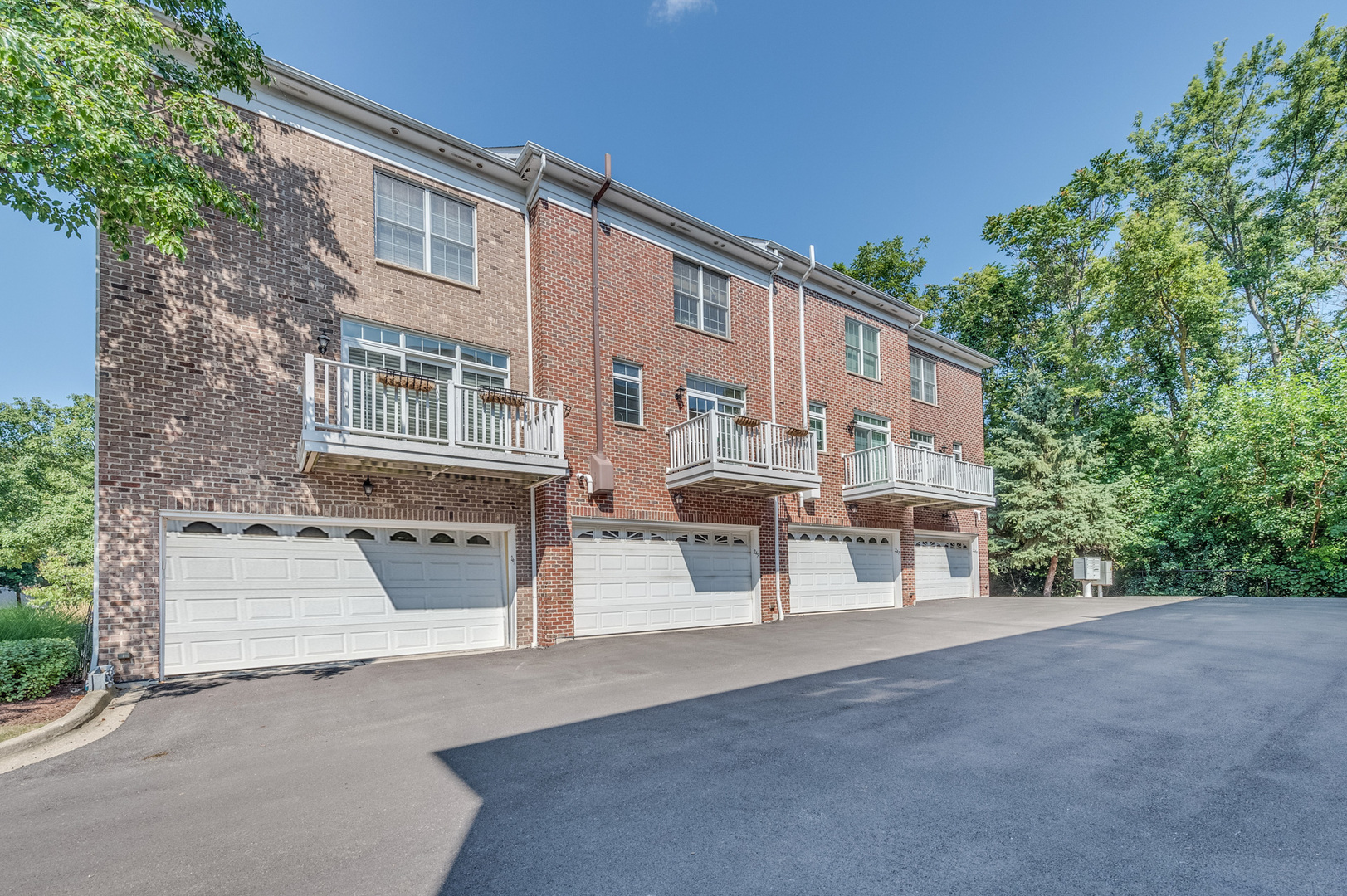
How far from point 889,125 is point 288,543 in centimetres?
1998

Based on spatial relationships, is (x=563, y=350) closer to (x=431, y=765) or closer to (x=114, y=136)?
(x=114, y=136)

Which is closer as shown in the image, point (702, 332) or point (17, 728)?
point (17, 728)

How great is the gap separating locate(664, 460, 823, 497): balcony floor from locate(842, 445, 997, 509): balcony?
294 cm

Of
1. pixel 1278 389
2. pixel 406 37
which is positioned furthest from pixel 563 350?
pixel 1278 389

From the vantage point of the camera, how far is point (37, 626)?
7.54 m

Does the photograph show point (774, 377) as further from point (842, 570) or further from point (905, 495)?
point (842, 570)

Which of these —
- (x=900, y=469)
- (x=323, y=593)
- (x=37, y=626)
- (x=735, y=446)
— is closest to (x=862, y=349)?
(x=900, y=469)

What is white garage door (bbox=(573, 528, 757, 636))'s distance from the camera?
427 inches

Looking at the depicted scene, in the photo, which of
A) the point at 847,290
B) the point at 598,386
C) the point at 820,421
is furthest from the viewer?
the point at 847,290

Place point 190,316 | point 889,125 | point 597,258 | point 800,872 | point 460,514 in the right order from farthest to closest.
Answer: point 889,125 → point 597,258 → point 460,514 → point 190,316 → point 800,872

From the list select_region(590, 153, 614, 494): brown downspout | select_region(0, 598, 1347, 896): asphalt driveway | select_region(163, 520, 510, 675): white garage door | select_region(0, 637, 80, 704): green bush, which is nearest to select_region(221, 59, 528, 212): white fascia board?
select_region(590, 153, 614, 494): brown downspout

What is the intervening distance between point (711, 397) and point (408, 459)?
673cm

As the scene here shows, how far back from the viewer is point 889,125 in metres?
19.2

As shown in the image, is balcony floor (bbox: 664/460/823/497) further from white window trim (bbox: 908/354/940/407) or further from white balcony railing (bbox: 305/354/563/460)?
white window trim (bbox: 908/354/940/407)
